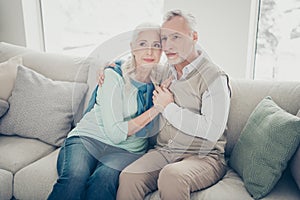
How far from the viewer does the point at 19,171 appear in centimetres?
184

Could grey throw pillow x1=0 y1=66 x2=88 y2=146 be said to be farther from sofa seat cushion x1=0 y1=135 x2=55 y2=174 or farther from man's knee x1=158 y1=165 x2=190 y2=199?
man's knee x1=158 y1=165 x2=190 y2=199

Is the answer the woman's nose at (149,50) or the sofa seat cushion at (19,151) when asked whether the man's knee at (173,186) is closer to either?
the woman's nose at (149,50)

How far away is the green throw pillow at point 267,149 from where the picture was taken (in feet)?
5.04

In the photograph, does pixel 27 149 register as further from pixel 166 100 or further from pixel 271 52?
pixel 271 52

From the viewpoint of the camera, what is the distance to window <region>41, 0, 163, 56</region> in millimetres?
3002

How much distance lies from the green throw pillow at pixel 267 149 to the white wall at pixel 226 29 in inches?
34.5

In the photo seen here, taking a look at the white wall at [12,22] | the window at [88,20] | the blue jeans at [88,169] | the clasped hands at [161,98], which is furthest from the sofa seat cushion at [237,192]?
the white wall at [12,22]

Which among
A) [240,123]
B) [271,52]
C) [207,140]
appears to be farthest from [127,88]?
[271,52]

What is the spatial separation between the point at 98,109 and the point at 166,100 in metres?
0.35

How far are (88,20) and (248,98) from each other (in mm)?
1799

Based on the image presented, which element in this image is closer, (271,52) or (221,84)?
(221,84)

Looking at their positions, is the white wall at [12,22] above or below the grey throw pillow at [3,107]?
above

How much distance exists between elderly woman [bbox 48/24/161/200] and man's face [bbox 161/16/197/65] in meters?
0.05

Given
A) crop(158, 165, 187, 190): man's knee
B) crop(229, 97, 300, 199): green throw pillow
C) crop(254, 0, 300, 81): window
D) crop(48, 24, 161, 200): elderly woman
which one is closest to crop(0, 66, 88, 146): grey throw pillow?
crop(48, 24, 161, 200): elderly woman
